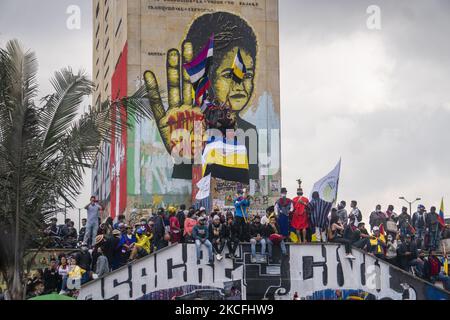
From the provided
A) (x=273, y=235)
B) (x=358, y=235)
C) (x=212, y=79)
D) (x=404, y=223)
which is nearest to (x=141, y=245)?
(x=273, y=235)

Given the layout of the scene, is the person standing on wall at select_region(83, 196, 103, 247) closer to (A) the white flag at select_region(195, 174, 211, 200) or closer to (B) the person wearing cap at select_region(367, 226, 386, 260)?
(A) the white flag at select_region(195, 174, 211, 200)

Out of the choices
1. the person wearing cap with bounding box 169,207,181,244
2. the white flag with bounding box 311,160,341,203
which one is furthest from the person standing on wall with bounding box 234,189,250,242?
the white flag with bounding box 311,160,341,203

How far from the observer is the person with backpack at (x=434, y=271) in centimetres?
3475

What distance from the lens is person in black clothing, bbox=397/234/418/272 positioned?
3444 cm

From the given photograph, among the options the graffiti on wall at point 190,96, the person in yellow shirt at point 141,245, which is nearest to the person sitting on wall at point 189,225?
the person in yellow shirt at point 141,245

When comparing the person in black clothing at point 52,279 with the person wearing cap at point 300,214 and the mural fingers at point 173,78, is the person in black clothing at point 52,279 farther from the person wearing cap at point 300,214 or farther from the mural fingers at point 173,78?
the mural fingers at point 173,78

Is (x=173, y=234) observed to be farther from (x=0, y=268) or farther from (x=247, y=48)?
(x=247, y=48)

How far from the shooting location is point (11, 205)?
21766mm

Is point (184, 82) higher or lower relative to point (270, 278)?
higher

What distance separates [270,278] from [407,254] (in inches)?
177

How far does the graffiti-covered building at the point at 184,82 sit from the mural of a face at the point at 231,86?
5 centimetres

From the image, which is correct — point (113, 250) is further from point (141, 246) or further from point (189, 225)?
point (189, 225)

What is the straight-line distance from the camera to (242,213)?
3183 centimetres

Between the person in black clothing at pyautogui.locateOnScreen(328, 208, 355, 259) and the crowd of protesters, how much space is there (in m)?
0.03
